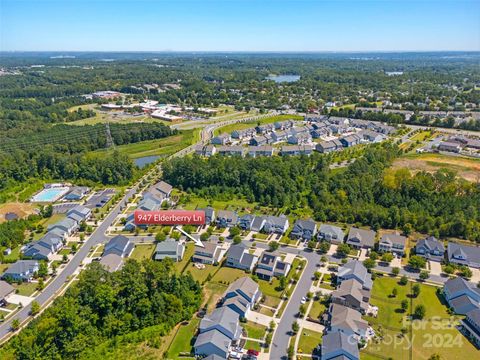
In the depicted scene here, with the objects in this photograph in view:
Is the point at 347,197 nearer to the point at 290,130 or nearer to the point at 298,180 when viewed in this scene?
the point at 298,180

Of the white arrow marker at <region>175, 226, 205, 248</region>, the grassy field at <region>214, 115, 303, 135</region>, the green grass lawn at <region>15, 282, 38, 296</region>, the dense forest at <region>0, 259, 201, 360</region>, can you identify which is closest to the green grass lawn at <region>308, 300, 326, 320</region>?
the dense forest at <region>0, 259, 201, 360</region>

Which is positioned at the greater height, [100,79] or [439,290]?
[100,79]

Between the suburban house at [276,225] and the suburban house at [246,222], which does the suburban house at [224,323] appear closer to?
the suburban house at [276,225]

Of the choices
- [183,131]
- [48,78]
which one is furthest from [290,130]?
[48,78]

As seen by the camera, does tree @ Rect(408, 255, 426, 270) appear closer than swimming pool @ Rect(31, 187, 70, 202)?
Yes

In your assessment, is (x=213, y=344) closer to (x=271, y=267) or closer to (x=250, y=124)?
A: (x=271, y=267)

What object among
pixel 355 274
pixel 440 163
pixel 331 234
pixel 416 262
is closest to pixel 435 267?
pixel 416 262

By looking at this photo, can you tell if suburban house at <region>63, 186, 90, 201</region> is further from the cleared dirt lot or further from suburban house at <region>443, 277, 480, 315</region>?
suburban house at <region>443, 277, 480, 315</region>
